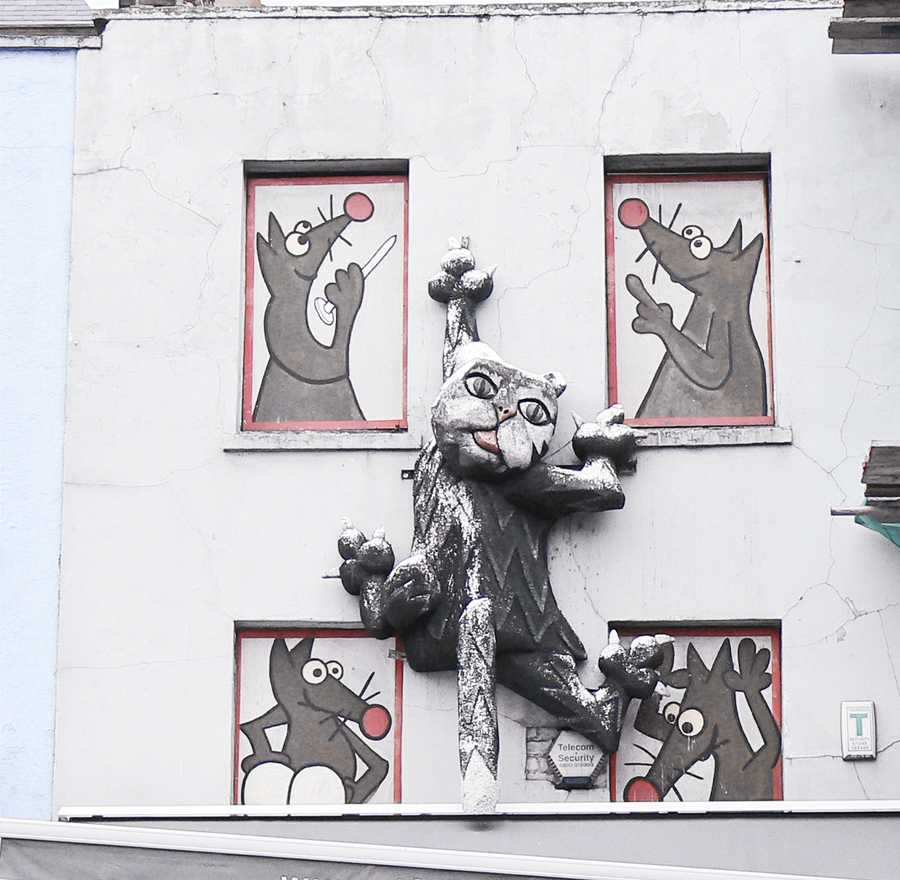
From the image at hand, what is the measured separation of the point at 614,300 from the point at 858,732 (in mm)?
2552

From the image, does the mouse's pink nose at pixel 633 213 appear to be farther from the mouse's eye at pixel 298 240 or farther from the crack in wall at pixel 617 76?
the mouse's eye at pixel 298 240

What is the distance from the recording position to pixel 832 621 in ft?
33.3

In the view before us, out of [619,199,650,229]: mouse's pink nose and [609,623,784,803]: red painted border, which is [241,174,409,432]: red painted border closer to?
[619,199,650,229]: mouse's pink nose

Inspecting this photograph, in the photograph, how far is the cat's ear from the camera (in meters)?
10.3

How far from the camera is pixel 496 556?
33.2 ft

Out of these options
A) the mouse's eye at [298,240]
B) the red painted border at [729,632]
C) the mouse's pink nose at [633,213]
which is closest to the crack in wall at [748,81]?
the mouse's pink nose at [633,213]

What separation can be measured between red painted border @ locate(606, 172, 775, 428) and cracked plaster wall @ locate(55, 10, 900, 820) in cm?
14

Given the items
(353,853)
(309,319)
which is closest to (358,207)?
(309,319)

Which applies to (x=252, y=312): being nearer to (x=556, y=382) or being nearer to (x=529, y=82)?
(x=556, y=382)

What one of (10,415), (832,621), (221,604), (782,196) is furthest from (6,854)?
(782,196)

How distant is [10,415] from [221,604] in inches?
59.2

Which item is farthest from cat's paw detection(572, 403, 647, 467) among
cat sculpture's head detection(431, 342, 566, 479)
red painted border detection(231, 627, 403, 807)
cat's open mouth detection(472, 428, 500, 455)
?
red painted border detection(231, 627, 403, 807)

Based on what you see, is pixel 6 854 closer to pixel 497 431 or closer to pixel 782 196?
pixel 497 431

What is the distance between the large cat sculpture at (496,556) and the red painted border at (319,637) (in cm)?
20
